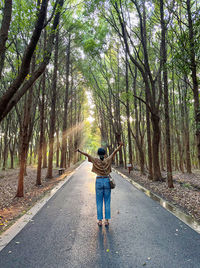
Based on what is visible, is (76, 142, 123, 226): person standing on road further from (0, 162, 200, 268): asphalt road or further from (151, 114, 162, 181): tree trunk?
(151, 114, 162, 181): tree trunk

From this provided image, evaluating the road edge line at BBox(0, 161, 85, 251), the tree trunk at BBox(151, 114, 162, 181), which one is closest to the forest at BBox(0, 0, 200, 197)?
the tree trunk at BBox(151, 114, 162, 181)

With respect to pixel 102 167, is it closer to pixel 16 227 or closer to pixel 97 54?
pixel 16 227

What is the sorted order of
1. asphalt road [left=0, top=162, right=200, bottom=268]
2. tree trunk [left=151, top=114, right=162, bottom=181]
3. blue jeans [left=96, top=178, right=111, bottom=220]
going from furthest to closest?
1. tree trunk [left=151, top=114, right=162, bottom=181]
2. blue jeans [left=96, top=178, right=111, bottom=220]
3. asphalt road [left=0, top=162, right=200, bottom=268]

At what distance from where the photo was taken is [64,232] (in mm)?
4156

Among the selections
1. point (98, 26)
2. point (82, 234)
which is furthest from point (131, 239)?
point (98, 26)

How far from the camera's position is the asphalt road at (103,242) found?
301 centimetres

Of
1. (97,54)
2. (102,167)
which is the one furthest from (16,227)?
(97,54)

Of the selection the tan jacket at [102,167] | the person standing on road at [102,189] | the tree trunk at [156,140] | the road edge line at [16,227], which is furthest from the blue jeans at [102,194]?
the tree trunk at [156,140]

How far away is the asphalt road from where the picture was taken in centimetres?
301

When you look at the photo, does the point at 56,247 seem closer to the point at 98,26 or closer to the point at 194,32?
the point at 194,32

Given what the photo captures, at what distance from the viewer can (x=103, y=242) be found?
3.67 metres

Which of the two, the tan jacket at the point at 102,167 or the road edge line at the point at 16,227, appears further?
the tan jacket at the point at 102,167

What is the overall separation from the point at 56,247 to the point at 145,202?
4215 millimetres

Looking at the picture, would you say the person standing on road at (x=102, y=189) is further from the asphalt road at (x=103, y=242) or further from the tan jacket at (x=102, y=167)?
the asphalt road at (x=103, y=242)
